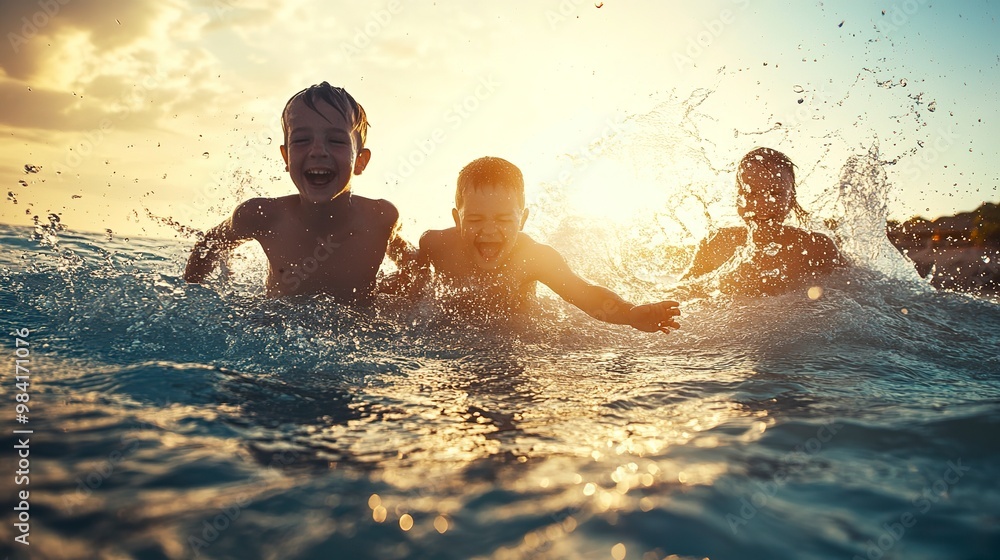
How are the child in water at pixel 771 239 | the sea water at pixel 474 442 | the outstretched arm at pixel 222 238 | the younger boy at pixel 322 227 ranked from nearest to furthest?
the sea water at pixel 474 442 → the younger boy at pixel 322 227 → the outstretched arm at pixel 222 238 → the child in water at pixel 771 239

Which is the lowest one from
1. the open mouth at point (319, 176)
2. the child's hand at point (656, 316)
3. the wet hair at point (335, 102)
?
the child's hand at point (656, 316)

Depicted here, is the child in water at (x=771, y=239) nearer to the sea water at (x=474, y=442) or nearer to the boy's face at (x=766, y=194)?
the boy's face at (x=766, y=194)

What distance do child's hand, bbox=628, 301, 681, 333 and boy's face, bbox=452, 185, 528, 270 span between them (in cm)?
136

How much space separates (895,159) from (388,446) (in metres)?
7.04

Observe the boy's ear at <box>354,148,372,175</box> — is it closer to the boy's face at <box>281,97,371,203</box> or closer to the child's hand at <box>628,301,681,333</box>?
the boy's face at <box>281,97,371,203</box>

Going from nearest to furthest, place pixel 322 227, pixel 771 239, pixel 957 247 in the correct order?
pixel 322 227 → pixel 771 239 → pixel 957 247

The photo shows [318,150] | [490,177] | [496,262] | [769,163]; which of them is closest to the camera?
[318,150]

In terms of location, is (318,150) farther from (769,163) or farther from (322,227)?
(769,163)

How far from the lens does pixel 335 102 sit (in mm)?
4879

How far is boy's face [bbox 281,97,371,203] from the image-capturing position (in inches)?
184

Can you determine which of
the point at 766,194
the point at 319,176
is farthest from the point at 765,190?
the point at 319,176

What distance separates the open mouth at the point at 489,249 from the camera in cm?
479

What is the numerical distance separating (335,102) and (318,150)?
48cm

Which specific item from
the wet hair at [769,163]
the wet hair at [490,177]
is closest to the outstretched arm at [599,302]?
the wet hair at [490,177]
